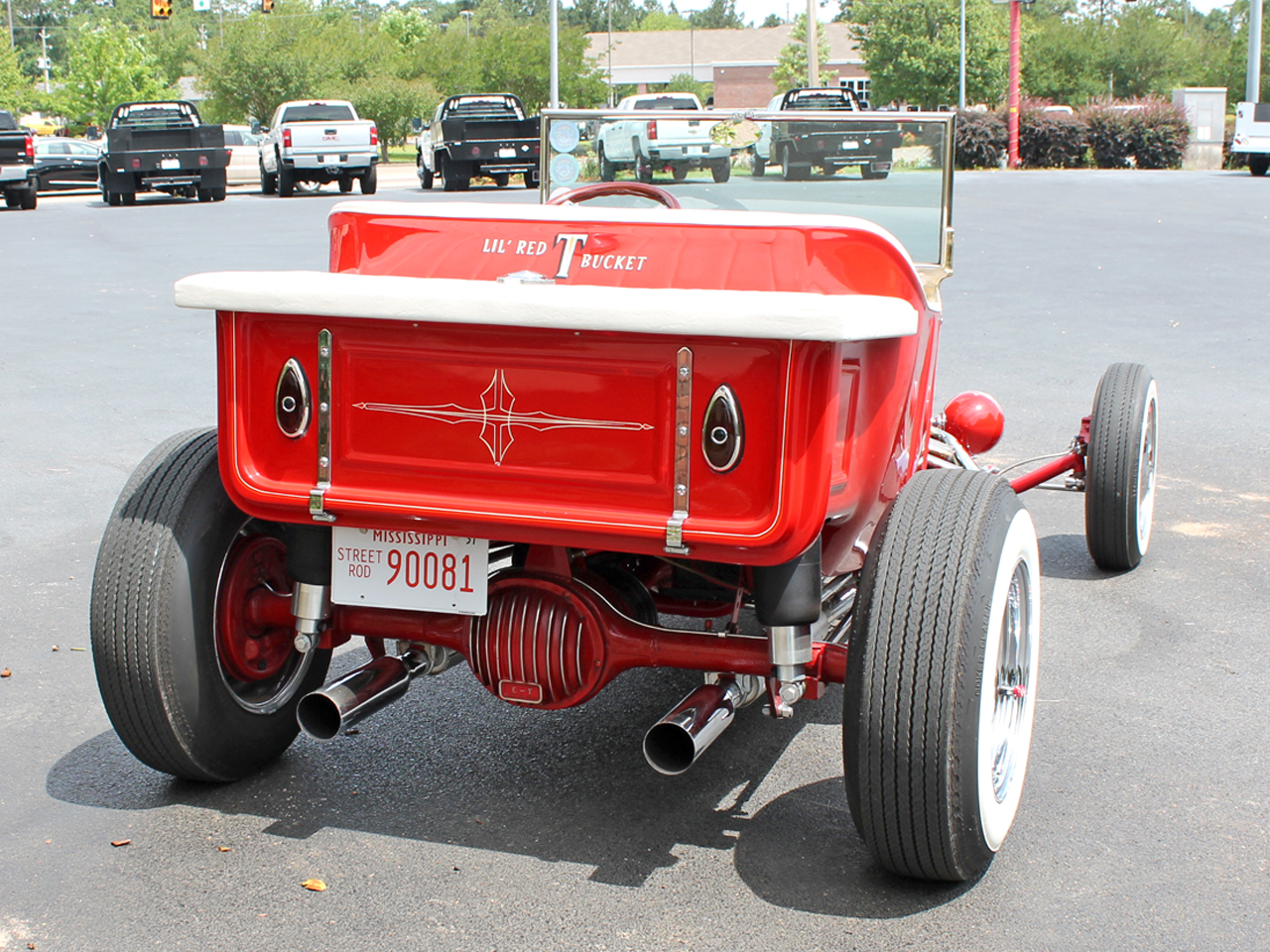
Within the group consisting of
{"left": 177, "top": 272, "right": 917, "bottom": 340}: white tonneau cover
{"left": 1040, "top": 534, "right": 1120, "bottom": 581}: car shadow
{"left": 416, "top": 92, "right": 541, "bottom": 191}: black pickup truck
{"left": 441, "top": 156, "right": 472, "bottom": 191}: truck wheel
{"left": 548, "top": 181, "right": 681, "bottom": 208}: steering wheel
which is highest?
{"left": 416, "top": 92, "right": 541, "bottom": 191}: black pickup truck

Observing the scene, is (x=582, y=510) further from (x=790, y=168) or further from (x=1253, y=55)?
(x=1253, y=55)

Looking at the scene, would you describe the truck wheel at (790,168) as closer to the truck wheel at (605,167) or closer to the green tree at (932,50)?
the truck wheel at (605,167)

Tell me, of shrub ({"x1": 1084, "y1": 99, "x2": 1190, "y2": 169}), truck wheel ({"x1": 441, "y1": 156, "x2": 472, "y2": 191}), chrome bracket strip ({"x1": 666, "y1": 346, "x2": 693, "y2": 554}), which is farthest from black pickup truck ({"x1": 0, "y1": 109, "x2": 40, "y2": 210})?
shrub ({"x1": 1084, "y1": 99, "x2": 1190, "y2": 169})

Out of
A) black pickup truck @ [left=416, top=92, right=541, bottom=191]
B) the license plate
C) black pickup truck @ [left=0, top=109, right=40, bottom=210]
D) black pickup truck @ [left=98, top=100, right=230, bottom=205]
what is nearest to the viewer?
the license plate

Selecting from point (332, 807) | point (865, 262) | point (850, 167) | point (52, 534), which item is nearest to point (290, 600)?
point (332, 807)

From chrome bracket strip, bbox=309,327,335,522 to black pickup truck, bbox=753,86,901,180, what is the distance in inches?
85.8

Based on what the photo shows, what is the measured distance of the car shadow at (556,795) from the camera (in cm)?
320

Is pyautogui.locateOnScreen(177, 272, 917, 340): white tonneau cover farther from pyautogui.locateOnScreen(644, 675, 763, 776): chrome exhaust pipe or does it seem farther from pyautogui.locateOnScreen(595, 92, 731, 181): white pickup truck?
pyautogui.locateOnScreen(595, 92, 731, 181): white pickup truck

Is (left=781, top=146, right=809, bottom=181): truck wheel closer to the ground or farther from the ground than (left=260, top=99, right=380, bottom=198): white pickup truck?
closer to the ground

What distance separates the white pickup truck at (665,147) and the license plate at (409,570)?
199cm

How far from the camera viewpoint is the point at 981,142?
38.7 metres

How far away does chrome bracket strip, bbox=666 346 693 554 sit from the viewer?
279 cm

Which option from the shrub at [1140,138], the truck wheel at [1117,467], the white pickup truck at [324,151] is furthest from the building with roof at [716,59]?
the truck wheel at [1117,467]

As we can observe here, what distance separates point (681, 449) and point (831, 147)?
85.7 inches
